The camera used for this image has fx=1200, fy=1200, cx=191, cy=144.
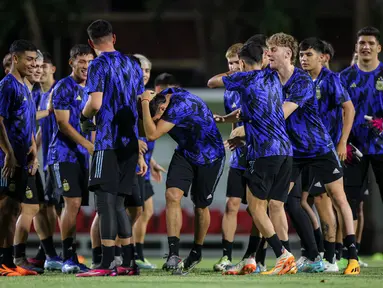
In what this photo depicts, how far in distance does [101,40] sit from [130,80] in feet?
1.58

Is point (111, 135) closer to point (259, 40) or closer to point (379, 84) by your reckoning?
point (259, 40)

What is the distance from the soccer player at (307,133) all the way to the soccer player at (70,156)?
222 centimetres

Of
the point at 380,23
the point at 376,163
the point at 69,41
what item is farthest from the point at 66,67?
the point at 376,163

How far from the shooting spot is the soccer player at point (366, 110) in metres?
13.9

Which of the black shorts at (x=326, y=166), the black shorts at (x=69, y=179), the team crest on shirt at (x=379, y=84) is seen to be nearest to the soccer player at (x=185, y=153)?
the black shorts at (x=326, y=166)

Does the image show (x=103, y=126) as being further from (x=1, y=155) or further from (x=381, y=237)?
(x=381, y=237)

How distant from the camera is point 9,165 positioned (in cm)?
1202

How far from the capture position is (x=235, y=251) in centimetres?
2014

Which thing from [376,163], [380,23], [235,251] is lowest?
[235,251]

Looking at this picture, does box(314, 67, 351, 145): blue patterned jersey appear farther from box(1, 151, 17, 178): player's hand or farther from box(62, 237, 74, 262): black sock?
box(1, 151, 17, 178): player's hand

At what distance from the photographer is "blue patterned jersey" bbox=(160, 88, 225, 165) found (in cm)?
1245

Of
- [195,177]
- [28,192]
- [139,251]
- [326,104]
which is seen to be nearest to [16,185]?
[28,192]

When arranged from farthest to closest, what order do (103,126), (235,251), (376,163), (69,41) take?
(69,41)
(235,251)
(376,163)
(103,126)

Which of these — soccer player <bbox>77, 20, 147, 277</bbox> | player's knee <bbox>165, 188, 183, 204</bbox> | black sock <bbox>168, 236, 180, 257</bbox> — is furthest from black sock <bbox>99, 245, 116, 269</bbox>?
player's knee <bbox>165, 188, 183, 204</bbox>
